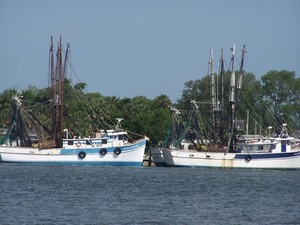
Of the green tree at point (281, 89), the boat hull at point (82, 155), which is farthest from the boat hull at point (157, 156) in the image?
the green tree at point (281, 89)

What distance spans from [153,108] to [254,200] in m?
58.6

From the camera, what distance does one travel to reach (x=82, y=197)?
63.2 meters

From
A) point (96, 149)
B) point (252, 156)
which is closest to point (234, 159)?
point (252, 156)

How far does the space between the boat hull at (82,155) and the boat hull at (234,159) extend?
11.2 feet

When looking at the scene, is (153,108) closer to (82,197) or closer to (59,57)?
(59,57)

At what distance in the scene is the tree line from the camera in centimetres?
11406

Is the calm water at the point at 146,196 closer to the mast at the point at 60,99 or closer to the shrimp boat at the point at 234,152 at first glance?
the shrimp boat at the point at 234,152

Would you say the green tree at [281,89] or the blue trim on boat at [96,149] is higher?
the green tree at [281,89]

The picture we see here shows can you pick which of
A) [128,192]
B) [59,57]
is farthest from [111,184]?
[59,57]

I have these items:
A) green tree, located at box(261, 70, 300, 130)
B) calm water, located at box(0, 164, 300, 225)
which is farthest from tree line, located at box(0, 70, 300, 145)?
calm water, located at box(0, 164, 300, 225)

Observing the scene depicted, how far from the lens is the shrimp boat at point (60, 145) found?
9812cm

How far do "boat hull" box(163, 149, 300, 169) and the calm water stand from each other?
8.73ft

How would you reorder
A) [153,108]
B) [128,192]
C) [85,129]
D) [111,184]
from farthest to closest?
[153,108]
[85,129]
[111,184]
[128,192]

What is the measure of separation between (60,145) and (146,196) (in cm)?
3623
